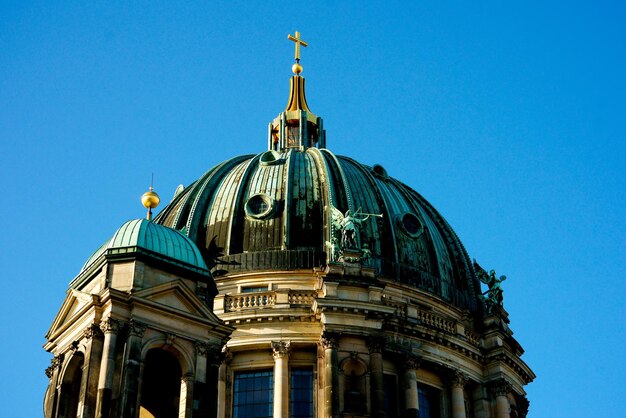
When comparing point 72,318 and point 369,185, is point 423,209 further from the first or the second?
point 72,318

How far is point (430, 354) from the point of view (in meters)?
43.8

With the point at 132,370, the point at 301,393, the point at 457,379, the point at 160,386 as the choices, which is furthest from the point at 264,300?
the point at 132,370

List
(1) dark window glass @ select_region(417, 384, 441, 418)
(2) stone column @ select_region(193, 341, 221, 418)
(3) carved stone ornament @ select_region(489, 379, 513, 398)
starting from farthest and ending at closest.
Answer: (3) carved stone ornament @ select_region(489, 379, 513, 398)
(1) dark window glass @ select_region(417, 384, 441, 418)
(2) stone column @ select_region(193, 341, 221, 418)

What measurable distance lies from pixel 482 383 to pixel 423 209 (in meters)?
9.22

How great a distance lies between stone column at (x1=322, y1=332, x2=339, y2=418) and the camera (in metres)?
39.3

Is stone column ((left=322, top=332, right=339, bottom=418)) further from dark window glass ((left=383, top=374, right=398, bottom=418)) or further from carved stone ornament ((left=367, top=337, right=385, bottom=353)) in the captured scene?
dark window glass ((left=383, top=374, right=398, bottom=418))

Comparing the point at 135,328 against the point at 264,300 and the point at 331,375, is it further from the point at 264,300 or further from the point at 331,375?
the point at 264,300

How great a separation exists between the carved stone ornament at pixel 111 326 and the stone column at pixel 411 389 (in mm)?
15596

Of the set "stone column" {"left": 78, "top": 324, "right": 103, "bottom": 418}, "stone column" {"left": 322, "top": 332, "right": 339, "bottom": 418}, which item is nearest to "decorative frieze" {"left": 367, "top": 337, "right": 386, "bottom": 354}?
"stone column" {"left": 322, "top": 332, "right": 339, "bottom": 418}

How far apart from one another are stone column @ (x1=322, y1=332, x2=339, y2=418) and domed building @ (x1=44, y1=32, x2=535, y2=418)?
0.17 feet

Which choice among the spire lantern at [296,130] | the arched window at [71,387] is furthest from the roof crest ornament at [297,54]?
the arched window at [71,387]

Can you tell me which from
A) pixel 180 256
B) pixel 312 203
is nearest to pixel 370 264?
pixel 312 203

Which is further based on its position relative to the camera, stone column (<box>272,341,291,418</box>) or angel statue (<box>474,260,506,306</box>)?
angel statue (<box>474,260,506,306</box>)

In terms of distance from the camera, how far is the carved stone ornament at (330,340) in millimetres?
41031
